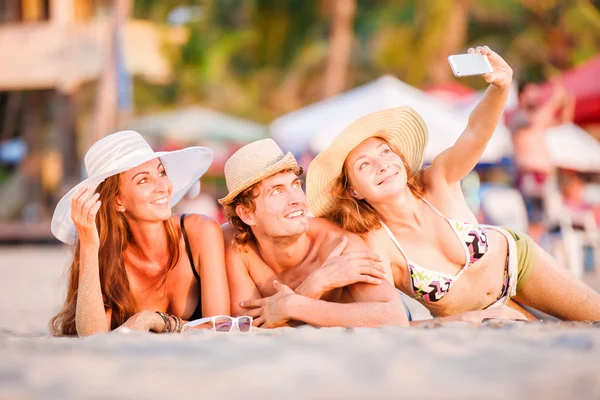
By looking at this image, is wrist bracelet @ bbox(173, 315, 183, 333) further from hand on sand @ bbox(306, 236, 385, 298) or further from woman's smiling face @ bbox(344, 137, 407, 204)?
woman's smiling face @ bbox(344, 137, 407, 204)

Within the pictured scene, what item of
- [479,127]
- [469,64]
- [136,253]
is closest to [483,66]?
[469,64]

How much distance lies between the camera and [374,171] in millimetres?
4215

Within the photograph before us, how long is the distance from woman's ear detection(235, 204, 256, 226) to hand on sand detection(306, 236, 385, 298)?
45 cm

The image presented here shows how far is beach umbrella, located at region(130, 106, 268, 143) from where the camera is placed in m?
18.8

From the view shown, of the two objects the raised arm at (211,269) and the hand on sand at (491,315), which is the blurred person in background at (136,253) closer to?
the raised arm at (211,269)

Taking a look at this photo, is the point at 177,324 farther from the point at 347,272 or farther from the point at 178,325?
the point at 347,272

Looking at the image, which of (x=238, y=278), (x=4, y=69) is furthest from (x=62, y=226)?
(x=4, y=69)

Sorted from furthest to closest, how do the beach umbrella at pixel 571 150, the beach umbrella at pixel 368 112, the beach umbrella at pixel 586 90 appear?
the beach umbrella at pixel 571 150 → the beach umbrella at pixel 368 112 → the beach umbrella at pixel 586 90

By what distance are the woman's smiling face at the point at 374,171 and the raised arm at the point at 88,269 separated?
4.40 ft

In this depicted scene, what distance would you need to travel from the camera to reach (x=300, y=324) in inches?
166

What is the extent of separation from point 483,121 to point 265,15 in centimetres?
2722

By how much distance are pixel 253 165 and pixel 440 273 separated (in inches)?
45.0

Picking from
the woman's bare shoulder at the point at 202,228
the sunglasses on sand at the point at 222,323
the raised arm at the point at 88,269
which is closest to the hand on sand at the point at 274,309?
the sunglasses on sand at the point at 222,323

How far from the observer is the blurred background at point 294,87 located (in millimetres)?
10055
